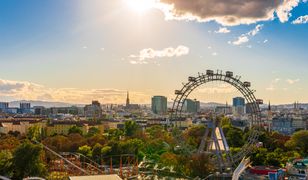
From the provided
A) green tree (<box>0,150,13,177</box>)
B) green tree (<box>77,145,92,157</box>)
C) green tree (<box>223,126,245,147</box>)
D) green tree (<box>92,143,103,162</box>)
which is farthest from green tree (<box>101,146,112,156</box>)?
green tree (<box>223,126,245,147</box>)

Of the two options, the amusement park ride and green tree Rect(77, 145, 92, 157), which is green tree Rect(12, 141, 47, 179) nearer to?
the amusement park ride

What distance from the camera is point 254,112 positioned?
43.0 meters

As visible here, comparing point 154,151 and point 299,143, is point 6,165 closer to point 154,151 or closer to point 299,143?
point 154,151

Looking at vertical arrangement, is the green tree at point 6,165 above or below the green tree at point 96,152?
above

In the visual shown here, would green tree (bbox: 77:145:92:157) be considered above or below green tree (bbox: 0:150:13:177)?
below

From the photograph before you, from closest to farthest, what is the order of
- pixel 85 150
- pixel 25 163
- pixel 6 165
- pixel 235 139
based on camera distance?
1. pixel 6 165
2. pixel 25 163
3. pixel 85 150
4. pixel 235 139

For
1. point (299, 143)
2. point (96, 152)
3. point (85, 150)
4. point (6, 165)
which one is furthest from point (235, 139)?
point (6, 165)

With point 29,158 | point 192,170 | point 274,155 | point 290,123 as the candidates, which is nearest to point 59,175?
point 29,158

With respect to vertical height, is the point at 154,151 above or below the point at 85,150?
below

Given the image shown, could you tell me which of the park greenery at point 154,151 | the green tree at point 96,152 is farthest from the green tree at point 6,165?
the green tree at point 96,152

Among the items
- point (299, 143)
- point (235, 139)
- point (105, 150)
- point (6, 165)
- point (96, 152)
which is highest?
point (235, 139)

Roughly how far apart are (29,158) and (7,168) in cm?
172

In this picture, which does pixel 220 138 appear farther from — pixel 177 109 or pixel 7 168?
pixel 7 168

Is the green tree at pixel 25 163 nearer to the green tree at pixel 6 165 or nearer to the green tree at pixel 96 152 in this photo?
the green tree at pixel 6 165
